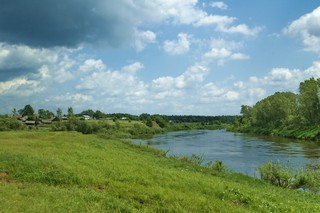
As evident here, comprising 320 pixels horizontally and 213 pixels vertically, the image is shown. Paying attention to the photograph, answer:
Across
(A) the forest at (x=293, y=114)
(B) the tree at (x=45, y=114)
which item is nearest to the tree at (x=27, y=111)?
(B) the tree at (x=45, y=114)

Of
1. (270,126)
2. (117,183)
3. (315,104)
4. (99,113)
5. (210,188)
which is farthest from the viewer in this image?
(99,113)

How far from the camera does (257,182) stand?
2439 cm

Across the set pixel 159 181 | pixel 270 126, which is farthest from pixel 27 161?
pixel 270 126

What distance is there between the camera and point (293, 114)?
110 metres

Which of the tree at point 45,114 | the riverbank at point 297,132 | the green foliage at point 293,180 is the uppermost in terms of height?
the tree at point 45,114

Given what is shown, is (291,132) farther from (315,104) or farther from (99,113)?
(99,113)

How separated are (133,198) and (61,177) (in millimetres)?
4248

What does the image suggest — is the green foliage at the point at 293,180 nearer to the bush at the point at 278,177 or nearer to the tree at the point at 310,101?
the bush at the point at 278,177

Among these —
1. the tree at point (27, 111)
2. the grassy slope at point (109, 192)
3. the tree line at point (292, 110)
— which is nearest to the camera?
the grassy slope at point (109, 192)

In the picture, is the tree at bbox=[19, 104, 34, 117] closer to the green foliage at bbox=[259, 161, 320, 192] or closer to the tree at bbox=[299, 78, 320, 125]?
the tree at bbox=[299, 78, 320, 125]

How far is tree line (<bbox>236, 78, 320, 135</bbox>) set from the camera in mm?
89438

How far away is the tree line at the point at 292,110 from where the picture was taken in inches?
3521

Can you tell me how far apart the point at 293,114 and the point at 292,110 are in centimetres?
240

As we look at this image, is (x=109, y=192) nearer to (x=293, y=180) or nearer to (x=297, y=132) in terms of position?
(x=293, y=180)
